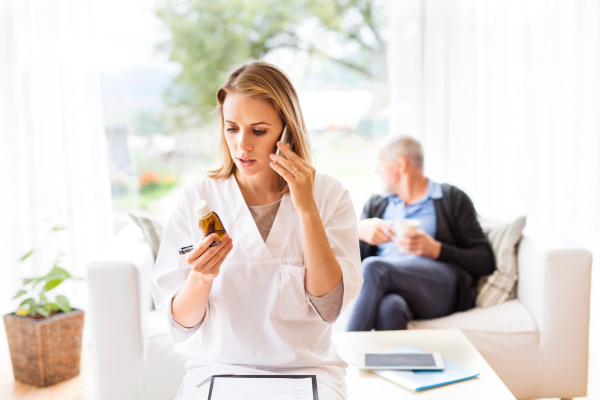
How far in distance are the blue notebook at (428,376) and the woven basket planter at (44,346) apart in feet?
5.10

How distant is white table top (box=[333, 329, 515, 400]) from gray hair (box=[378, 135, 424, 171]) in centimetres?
95

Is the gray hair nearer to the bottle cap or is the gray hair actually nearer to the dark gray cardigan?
the dark gray cardigan

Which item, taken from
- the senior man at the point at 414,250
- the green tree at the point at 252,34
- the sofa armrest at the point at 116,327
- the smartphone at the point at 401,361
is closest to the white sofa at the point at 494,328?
the sofa armrest at the point at 116,327

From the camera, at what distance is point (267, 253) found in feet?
4.34

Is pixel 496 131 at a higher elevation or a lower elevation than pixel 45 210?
higher

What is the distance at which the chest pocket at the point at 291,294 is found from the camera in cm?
130

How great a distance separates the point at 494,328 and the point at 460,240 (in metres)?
0.48

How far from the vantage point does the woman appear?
4.17ft

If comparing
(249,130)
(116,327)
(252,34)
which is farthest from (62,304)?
(252,34)

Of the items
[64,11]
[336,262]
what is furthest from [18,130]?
[336,262]

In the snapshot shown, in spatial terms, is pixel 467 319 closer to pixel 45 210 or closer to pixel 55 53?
pixel 45 210

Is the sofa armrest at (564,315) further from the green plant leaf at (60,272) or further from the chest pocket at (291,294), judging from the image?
the green plant leaf at (60,272)

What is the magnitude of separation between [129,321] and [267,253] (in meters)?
0.82

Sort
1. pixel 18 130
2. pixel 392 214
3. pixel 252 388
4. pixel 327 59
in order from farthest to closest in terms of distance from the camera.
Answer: pixel 327 59
pixel 18 130
pixel 392 214
pixel 252 388
